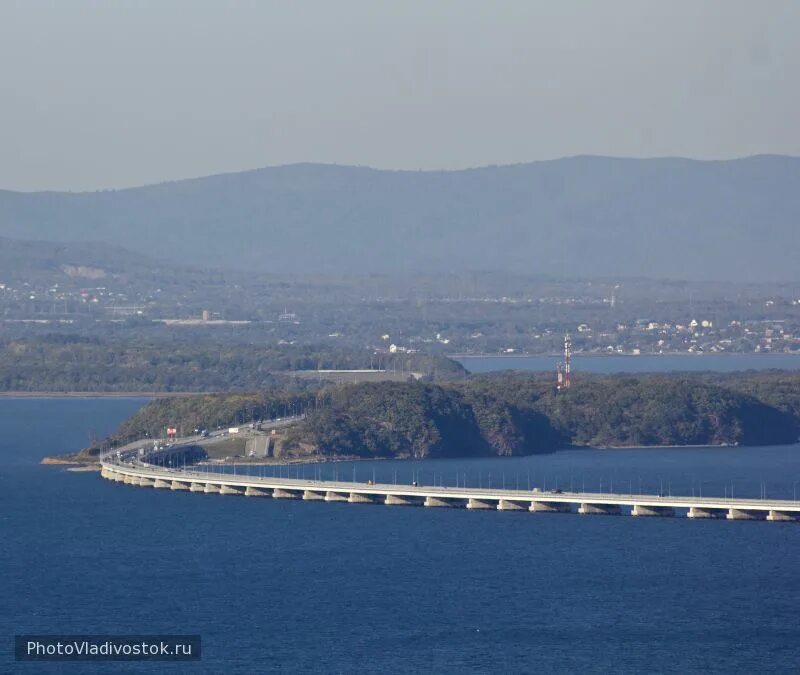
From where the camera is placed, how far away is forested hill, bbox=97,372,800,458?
337 feet

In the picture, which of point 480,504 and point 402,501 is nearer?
Answer: point 480,504

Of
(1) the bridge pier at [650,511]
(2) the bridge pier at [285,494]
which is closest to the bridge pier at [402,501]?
(2) the bridge pier at [285,494]

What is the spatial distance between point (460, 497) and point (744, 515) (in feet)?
33.7

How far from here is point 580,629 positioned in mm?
54750

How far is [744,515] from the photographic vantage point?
7431 centimetres

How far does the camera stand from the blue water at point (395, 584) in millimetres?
52062

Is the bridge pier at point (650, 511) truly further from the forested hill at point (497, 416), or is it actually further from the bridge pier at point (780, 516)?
the forested hill at point (497, 416)

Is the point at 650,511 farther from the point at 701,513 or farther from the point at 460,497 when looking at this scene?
the point at 460,497

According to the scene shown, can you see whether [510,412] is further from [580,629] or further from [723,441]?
[580,629]

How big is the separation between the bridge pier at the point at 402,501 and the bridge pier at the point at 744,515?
452 inches

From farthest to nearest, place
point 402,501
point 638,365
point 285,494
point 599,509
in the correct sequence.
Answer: point 638,365 → point 285,494 → point 402,501 → point 599,509

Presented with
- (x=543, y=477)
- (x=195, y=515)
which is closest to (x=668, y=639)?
(x=195, y=515)

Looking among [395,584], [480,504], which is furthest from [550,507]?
[395,584]

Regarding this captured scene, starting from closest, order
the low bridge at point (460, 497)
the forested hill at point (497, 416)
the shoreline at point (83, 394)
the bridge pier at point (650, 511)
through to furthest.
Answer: the low bridge at point (460, 497) < the bridge pier at point (650, 511) < the forested hill at point (497, 416) < the shoreline at point (83, 394)
